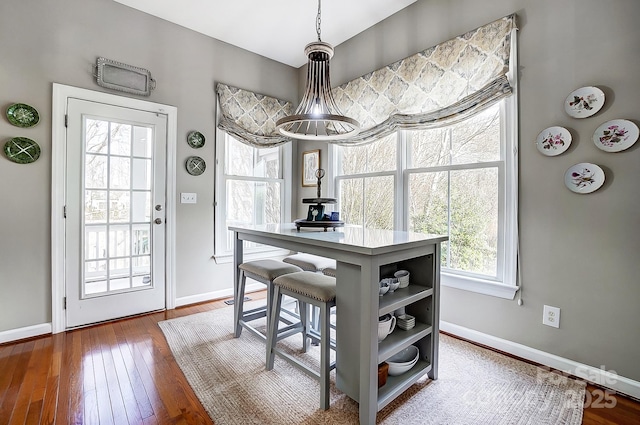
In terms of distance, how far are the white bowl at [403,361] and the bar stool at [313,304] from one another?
1.13 ft

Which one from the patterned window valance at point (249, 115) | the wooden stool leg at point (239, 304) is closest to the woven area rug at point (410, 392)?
the wooden stool leg at point (239, 304)

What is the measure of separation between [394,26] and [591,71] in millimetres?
1721

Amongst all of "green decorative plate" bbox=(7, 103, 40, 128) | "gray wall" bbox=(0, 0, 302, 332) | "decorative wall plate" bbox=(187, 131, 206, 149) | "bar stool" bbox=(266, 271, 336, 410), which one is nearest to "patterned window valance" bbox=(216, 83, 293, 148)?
"gray wall" bbox=(0, 0, 302, 332)

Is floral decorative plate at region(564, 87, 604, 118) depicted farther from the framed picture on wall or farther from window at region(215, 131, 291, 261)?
window at region(215, 131, 291, 261)

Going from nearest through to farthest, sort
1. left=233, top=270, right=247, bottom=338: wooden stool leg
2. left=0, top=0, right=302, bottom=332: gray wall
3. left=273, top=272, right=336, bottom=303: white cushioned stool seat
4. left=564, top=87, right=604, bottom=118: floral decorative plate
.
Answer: left=273, top=272, right=336, bottom=303: white cushioned stool seat
left=564, top=87, right=604, bottom=118: floral decorative plate
left=0, top=0, right=302, bottom=332: gray wall
left=233, top=270, right=247, bottom=338: wooden stool leg

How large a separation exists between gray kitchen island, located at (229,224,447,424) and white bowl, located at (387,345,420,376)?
0.10 feet

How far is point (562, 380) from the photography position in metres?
1.83

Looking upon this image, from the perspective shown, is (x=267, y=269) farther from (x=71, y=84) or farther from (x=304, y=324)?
(x=71, y=84)

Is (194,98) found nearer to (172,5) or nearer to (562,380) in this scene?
(172,5)

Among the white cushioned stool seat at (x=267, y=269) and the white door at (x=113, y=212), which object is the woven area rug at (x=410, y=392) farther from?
the white door at (x=113, y=212)

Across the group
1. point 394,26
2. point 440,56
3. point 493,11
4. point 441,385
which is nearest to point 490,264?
point 441,385

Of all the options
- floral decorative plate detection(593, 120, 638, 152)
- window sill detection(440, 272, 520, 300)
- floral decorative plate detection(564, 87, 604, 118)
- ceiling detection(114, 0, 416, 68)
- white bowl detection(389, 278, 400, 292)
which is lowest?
window sill detection(440, 272, 520, 300)

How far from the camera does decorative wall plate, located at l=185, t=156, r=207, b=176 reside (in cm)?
313

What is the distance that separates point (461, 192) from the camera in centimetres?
245
